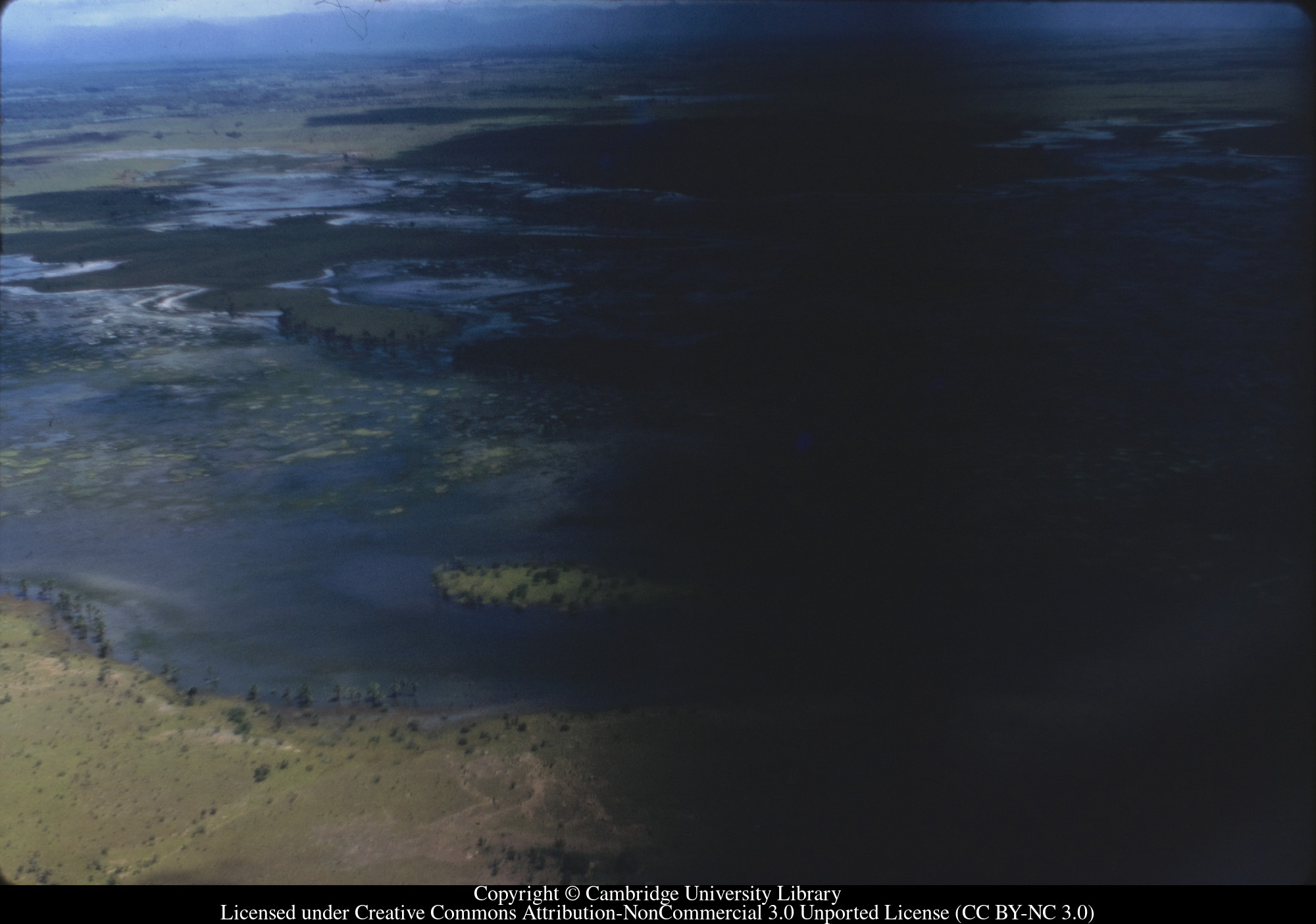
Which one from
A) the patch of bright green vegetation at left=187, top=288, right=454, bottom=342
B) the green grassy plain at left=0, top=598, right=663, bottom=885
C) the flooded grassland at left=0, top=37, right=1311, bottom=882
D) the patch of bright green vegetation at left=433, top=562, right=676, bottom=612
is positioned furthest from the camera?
the patch of bright green vegetation at left=187, top=288, right=454, bottom=342

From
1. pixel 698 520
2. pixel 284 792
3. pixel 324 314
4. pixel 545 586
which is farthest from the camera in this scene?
pixel 324 314

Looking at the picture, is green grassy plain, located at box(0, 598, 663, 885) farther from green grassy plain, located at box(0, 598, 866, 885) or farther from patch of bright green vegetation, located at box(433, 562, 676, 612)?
patch of bright green vegetation, located at box(433, 562, 676, 612)

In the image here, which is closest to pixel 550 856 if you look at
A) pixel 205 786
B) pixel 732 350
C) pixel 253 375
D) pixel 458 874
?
pixel 458 874

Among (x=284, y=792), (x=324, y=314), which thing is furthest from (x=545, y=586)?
(x=324, y=314)

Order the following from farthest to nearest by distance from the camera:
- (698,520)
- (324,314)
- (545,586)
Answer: (324,314)
(698,520)
(545,586)

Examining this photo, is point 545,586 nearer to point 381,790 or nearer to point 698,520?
point 698,520

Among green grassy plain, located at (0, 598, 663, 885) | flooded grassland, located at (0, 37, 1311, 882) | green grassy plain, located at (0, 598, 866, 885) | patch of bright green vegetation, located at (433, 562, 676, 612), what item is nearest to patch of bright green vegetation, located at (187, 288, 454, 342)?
flooded grassland, located at (0, 37, 1311, 882)

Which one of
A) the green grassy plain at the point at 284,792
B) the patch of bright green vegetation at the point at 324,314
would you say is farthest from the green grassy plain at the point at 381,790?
the patch of bright green vegetation at the point at 324,314

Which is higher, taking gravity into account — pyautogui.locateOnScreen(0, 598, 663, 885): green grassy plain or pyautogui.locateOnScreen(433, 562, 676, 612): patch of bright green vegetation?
pyautogui.locateOnScreen(433, 562, 676, 612): patch of bright green vegetation
